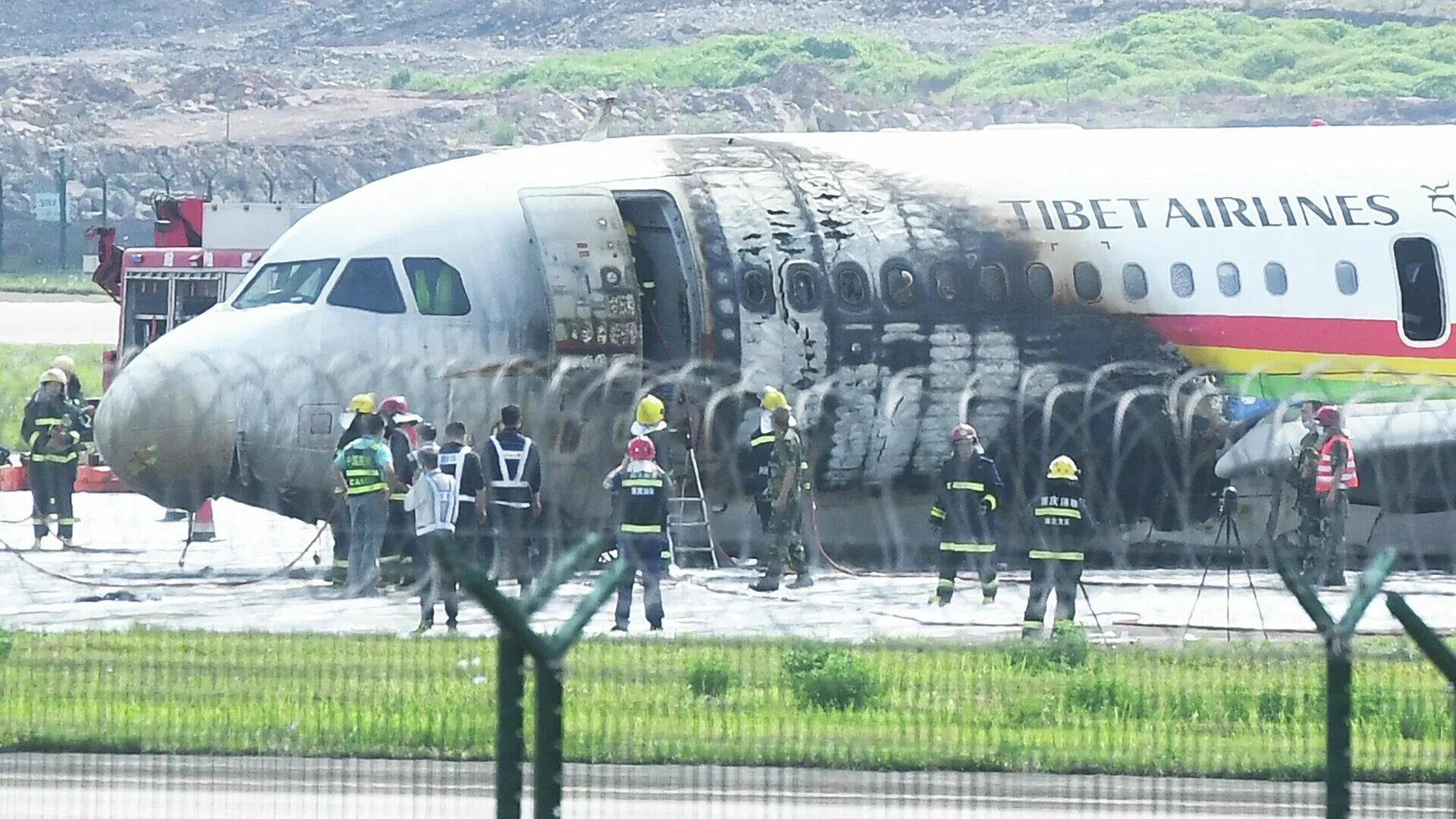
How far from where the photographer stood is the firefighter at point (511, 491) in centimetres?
2055

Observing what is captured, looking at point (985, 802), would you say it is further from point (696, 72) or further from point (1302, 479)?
point (696, 72)

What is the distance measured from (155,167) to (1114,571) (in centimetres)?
7756

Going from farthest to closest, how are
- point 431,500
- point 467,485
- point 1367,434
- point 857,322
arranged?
1. point 1367,434
2. point 857,322
3. point 467,485
4. point 431,500

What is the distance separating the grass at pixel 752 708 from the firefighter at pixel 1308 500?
21.4 feet

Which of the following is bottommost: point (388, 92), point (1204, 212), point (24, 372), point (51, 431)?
point (51, 431)

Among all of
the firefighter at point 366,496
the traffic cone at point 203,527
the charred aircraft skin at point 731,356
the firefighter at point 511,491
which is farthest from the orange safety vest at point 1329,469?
the traffic cone at point 203,527

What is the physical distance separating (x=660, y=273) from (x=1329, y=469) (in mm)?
5819

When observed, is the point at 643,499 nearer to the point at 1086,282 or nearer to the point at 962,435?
the point at 962,435

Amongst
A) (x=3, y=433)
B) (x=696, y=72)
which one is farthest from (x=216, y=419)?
(x=696, y=72)

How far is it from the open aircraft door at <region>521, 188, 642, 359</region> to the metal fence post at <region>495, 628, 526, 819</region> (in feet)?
44.6

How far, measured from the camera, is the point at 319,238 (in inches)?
874

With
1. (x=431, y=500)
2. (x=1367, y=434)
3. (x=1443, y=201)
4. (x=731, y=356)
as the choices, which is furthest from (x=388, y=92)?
(x=431, y=500)

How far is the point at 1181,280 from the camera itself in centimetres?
2238

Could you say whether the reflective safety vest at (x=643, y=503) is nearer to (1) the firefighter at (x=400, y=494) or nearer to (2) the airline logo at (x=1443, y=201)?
(1) the firefighter at (x=400, y=494)
